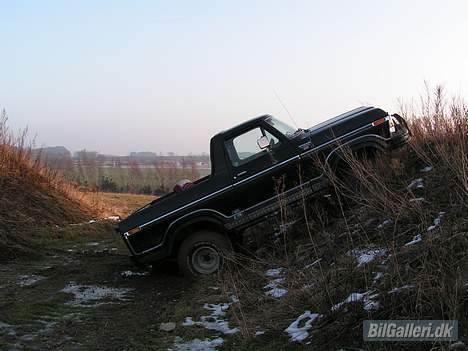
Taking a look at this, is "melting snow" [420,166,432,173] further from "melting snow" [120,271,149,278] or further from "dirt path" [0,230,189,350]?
"melting snow" [120,271,149,278]

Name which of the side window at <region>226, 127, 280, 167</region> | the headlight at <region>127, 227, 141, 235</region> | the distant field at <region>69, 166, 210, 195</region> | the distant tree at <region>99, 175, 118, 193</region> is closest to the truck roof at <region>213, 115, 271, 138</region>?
the side window at <region>226, 127, 280, 167</region>

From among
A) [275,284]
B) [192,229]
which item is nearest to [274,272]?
[275,284]

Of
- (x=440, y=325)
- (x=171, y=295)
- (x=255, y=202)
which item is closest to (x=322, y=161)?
(x=255, y=202)

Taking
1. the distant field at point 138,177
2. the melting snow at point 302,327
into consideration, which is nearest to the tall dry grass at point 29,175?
the melting snow at point 302,327

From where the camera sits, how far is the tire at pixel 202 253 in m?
8.24

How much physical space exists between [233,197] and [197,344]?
3.47m

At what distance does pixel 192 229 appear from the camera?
8367mm

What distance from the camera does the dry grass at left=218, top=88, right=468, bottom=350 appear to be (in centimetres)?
441

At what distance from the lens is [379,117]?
339 inches

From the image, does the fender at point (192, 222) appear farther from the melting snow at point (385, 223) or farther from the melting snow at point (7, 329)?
the melting snow at point (7, 329)

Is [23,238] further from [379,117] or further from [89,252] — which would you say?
[379,117]

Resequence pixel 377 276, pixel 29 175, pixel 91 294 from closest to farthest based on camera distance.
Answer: pixel 377 276 → pixel 91 294 → pixel 29 175

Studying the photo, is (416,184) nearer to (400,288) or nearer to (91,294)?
(400,288)

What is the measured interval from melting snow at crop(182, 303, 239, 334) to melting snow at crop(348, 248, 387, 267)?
1.54 meters
